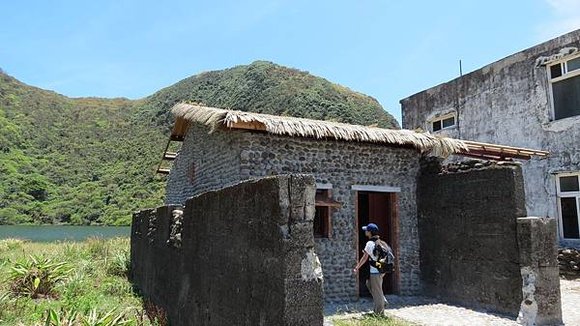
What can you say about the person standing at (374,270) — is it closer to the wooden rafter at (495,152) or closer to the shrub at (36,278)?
the wooden rafter at (495,152)

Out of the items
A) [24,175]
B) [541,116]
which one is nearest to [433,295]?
[541,116]

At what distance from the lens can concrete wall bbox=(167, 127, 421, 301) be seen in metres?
9.20

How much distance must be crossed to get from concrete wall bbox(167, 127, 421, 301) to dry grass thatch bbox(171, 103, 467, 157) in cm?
37

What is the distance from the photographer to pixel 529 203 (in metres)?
13.3

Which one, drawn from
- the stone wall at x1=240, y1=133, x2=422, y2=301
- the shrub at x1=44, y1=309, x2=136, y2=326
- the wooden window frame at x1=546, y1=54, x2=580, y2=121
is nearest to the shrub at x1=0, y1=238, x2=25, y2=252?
the shrub at x1=44, y1=309, x2=136, y2=326

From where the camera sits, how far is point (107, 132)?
2051 inches

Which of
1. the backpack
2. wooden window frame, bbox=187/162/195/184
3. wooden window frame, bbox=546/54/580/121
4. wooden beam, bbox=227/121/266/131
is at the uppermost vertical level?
wooden window frame, bbox=546/54/580/121

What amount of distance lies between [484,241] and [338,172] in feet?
10.2

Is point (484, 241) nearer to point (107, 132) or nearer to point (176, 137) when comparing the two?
point (176, 137)

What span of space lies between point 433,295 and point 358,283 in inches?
65.7

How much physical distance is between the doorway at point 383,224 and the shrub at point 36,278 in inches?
261

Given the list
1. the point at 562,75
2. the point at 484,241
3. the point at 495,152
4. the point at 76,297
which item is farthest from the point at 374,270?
the point at 562,75

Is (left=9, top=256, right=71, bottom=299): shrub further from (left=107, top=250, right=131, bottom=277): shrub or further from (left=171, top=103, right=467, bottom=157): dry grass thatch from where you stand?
(left=171, top=103, right=467, bottom=157): dry grass thatch

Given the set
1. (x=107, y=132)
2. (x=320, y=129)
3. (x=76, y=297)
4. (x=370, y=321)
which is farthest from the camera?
(x=107, y=132)
